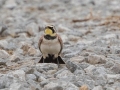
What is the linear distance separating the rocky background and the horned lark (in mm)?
168

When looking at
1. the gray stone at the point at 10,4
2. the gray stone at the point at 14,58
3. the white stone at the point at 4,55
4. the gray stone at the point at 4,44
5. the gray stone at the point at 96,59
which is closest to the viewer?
the gray stone at the point at 96,59

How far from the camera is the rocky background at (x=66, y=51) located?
5.45 meters

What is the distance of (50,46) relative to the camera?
658 centimetres

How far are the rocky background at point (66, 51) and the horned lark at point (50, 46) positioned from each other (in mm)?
168


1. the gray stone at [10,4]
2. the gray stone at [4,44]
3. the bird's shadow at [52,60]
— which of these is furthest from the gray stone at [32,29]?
the gray stone at [10,4]

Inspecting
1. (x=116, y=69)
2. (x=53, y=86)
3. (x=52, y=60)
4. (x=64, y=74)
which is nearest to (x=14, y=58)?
(x=52, y=60)

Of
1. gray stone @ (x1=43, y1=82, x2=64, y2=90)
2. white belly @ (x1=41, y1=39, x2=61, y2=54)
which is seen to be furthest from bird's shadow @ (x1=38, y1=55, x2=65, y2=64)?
gray stone @ (x1=43, y1=82, x2=64, y2=90)

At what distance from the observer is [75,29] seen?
9.84m

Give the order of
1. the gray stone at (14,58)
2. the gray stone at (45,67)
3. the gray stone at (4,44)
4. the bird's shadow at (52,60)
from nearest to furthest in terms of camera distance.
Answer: the gray stone at (45,67)
the bird's shadow at (52,60)
the gray stone at (14,58)
the gray stone at (4,44)

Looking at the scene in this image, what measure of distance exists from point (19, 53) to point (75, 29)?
104 inches

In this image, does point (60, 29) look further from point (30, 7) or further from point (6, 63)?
point (30, 7)

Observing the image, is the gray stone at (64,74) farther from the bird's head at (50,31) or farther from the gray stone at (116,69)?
the bird's head at (50,31)

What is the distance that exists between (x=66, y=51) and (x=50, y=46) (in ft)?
2.40

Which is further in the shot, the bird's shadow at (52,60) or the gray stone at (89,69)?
the bird's shadow at (52,60)
